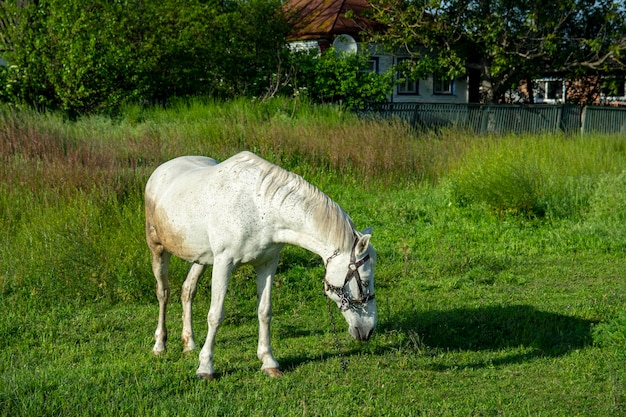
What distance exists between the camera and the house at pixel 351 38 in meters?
28.3

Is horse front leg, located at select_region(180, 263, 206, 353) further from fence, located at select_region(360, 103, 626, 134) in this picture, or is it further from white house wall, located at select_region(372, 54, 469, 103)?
white house wall, located at select_region(372, 54, 469, 103)

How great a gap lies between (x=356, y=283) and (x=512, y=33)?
23.1m

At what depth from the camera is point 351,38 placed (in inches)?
1119

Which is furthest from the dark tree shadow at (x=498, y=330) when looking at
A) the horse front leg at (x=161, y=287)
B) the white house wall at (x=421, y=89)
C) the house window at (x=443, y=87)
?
the house window at (x=443, y=87)

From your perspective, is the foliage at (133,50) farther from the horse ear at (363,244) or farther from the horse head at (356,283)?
the horse ear at (363,244)

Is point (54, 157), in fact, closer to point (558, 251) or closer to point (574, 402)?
point (558, 251)

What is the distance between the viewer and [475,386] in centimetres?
540

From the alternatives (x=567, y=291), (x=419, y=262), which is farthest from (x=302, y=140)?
(x=567, y=291)

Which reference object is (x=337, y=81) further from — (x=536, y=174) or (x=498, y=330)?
(x=498, y=330)

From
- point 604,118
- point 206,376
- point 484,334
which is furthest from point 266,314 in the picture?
point 604,118

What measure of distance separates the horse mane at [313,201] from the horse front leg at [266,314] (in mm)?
609

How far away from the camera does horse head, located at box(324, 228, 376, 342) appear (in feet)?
16.5

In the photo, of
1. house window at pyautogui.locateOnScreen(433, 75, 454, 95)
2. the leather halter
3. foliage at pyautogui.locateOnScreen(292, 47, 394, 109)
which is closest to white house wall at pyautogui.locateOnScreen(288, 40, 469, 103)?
house window at pyautogui.locateOnScreen(433, 75, 454, 95)

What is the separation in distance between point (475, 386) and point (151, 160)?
813 cm
